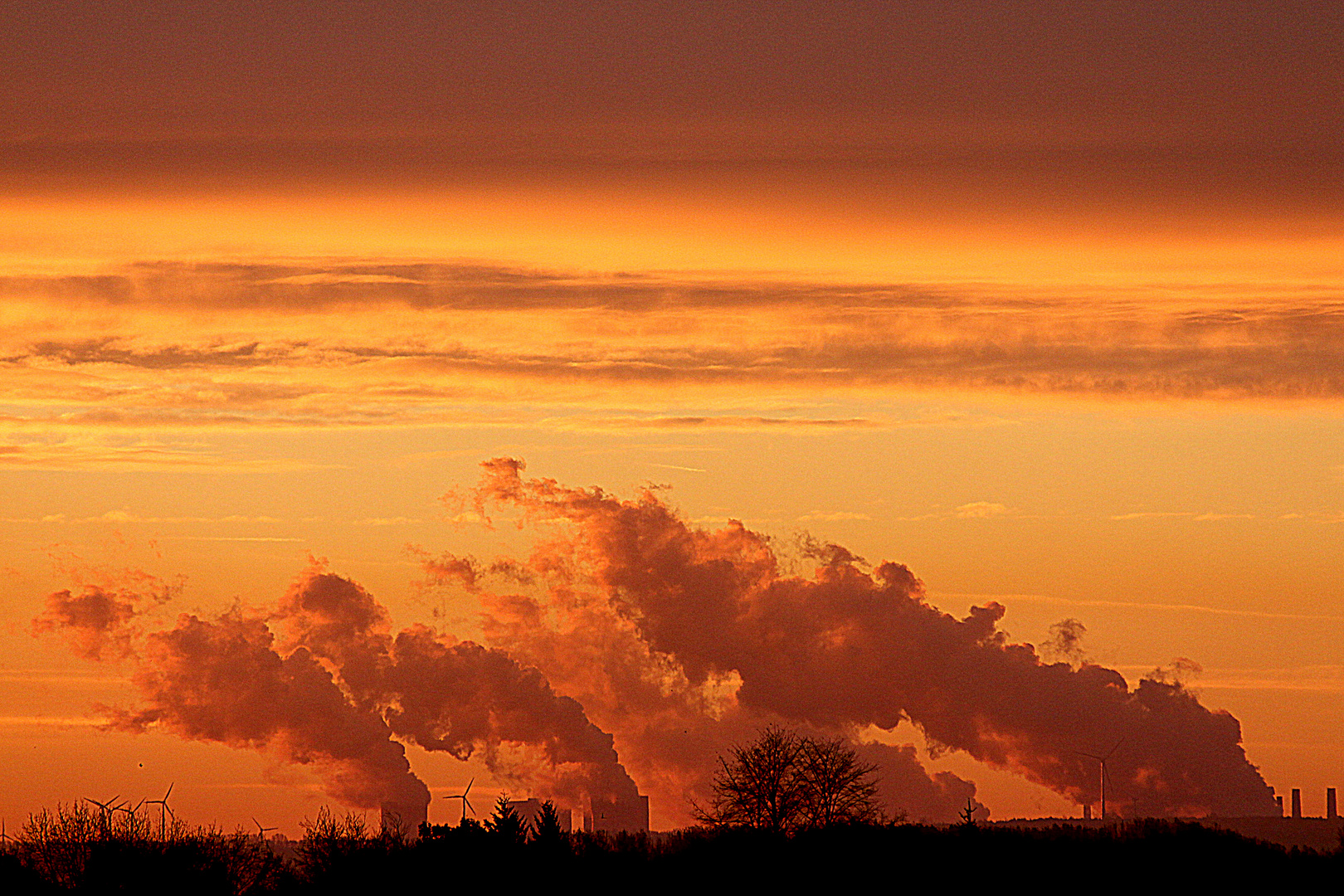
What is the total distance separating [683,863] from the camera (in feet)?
491

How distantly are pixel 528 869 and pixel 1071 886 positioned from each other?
142 ft

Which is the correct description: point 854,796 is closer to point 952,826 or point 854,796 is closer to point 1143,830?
point 952,826

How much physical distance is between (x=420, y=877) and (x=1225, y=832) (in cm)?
6401

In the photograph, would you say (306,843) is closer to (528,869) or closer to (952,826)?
(528,869)

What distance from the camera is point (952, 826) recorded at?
15900 cm

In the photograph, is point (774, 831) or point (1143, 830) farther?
point (1143, 830)

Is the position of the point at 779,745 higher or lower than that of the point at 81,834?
higher

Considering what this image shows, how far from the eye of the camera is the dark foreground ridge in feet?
437

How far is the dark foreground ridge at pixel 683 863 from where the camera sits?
133125 millimetres

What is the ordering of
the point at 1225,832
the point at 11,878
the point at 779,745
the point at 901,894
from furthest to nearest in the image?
the point at 779,745 → the point at 1225,832 → the point at 901,894 → the point at 11,878

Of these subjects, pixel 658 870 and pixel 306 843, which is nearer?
pixel 658 870

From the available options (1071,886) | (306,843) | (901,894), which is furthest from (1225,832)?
(306,843)

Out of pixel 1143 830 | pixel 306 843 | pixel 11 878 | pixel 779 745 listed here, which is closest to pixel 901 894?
pixel 779 745

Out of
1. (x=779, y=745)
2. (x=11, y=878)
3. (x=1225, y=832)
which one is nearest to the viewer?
(x=11, y=878)
